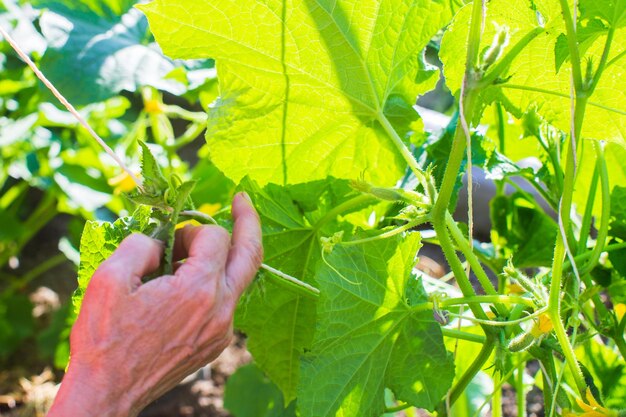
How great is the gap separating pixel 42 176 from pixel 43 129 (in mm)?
157

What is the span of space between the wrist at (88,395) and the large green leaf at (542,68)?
1.71 feet

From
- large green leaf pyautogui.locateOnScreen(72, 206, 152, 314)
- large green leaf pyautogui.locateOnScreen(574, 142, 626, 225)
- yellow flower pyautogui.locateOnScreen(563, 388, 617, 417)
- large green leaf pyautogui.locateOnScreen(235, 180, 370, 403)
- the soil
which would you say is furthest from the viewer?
the soil

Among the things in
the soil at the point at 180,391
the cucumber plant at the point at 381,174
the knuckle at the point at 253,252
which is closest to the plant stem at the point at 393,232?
the cucumber plant at the point at 381,174

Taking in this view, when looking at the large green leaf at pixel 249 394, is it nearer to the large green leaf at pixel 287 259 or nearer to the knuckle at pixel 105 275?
the large green leaf at pixel 287 259

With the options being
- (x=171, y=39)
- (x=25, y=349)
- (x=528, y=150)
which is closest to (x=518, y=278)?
(x=171, y=39)

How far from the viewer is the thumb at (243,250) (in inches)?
31.1

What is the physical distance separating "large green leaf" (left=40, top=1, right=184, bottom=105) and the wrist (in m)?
0.85

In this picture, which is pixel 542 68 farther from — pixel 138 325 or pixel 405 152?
pixel 138 325

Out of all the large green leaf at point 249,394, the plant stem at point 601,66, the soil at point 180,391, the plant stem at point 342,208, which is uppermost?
the plant stem at point 601,66

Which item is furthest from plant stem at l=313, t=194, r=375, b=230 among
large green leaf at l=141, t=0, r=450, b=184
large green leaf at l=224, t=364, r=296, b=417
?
large green leaf at l=224, t=364, r=296, b=417

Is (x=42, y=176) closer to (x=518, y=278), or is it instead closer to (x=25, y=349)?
(x=25, y=349)

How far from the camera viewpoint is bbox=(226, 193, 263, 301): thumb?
79 cm

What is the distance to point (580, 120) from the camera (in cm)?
75

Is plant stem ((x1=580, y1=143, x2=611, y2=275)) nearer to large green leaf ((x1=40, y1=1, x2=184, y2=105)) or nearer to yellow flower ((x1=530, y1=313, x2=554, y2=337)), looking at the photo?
yellow flower ((x1=530, y1=313, x2=554, y2=337))
